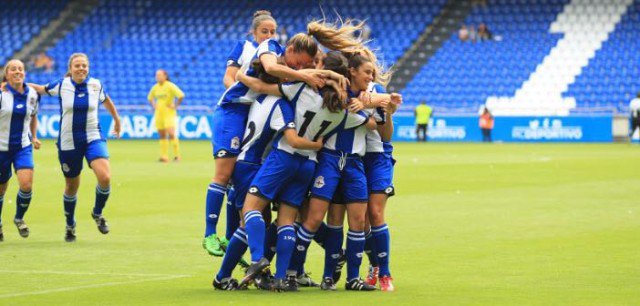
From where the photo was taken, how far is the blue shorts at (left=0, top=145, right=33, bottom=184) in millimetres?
13633

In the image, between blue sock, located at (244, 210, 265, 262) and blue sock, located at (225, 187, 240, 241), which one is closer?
blue sock, located at (244, 210, 265, 262)

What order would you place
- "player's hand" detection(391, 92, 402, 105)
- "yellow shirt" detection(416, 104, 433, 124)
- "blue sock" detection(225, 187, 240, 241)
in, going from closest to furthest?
1. "player's hand" detection(391, 92, 402, 105)
2. "blue sock" detection(225, 187, 240, 241)
3. "yellow shirt" detection(416, 104, 433, 124)

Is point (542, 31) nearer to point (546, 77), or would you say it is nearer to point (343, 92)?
point (546, 77)

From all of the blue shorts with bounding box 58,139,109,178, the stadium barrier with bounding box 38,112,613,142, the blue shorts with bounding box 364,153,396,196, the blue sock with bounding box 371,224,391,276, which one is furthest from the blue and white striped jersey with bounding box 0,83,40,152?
the stadium barrier with bounding box 38,112,613,142

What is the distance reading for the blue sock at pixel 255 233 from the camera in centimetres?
900

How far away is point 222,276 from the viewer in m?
9.31

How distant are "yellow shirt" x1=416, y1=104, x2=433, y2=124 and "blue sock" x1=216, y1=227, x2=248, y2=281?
31965mm

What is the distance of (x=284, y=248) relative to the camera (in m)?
9.14

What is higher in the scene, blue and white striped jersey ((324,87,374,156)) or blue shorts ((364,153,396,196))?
blue and white striped jersey ((324,87,374,156))

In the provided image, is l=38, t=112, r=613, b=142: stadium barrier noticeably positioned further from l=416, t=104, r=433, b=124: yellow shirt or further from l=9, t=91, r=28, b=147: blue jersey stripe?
l=9, t=91, r=28, b=147: blue jersey stripe

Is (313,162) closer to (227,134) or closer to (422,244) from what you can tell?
(227,134)

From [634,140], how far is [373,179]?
3204 centimetres

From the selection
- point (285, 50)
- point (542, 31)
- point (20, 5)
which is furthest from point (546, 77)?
point (285, 50)

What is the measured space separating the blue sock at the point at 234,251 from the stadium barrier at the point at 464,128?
101 ft
